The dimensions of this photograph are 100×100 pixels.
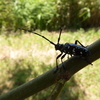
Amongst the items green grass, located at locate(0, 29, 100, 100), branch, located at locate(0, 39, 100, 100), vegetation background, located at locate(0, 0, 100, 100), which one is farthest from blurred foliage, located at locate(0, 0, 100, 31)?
branch, located at locate(0, 39, 100, 100)

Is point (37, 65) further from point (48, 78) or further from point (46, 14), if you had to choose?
point (48, 78)

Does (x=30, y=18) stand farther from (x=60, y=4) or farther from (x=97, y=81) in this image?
(x=97, y=81)

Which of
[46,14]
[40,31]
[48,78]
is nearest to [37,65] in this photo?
[40,31]

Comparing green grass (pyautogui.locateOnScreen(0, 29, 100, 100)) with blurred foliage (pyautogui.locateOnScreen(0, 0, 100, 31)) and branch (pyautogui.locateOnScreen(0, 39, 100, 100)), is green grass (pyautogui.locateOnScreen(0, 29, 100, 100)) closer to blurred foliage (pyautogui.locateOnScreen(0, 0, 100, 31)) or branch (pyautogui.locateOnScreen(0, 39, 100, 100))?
blurred foliage (pyautogui.locateOnScreen(0, 0, 100, 31))

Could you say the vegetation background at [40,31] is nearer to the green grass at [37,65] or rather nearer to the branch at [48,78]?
the green grass at [37,65]

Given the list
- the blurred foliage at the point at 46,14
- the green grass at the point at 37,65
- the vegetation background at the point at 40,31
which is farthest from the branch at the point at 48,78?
the blurred foliage at the point at 46,14
